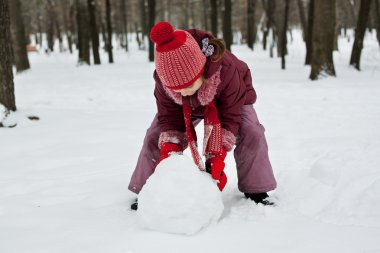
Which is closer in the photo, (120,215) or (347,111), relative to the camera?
(120,215)

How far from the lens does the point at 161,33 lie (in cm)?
173

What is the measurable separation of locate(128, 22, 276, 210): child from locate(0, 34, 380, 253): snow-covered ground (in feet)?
0.69

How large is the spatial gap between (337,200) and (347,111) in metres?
3.01

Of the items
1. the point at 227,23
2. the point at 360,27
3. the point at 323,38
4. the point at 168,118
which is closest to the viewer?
the point at 168,118

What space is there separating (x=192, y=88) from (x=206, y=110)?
0.16 meters

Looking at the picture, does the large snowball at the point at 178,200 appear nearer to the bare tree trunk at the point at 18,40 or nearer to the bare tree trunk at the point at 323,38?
the bare tree trunk at the point at 323,38

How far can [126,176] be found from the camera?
8.86 ft

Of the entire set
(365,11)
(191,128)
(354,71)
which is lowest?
(354,71)

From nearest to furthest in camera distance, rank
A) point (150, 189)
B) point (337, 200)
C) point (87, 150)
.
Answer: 1. point (150, 189)
2. point (337, 200)
3. point (87, 150)

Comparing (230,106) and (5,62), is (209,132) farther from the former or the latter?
(5,62)

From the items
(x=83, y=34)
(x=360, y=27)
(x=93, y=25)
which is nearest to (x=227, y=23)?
(x=360, y=27)

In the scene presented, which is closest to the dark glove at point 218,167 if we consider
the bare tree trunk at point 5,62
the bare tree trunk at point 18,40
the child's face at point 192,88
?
the child's face at point 192,88

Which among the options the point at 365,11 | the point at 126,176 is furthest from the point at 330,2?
the point at 126,176

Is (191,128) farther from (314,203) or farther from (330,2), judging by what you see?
(330,2)
